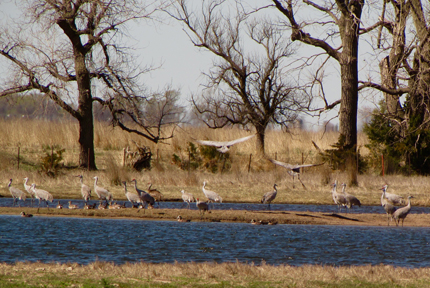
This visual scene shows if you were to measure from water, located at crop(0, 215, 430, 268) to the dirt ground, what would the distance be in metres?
0.57

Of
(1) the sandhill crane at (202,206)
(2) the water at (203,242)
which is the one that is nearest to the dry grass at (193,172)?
(1) the sandhill crane at (202,206)

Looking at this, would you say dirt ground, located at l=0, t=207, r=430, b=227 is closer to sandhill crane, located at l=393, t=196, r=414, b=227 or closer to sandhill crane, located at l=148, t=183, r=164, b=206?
sandhill crane, located at l=393, t=196, r=414, b=227

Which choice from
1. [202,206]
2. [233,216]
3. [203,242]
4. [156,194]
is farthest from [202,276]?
[156,194]

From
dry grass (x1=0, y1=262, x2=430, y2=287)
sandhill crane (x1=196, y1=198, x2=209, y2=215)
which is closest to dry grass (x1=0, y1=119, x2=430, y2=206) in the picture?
sandhill crane (x1=196, y1=198, x2=209, y2=215)

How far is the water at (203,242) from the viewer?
12305 millimetres

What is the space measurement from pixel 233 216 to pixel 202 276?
9.90 meters

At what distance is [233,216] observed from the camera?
18.8 meters

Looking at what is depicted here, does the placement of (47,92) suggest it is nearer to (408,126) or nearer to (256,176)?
(256,176)

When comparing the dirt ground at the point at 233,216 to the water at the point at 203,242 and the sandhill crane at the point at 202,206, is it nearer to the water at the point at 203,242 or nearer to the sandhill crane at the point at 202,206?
the sandhill crane at the point at 202,206

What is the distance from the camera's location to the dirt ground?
61.0 feet

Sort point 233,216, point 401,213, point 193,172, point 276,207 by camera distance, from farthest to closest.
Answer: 1. point 193,172
2. point 276,207
3. point 233,216
4. point 401,213

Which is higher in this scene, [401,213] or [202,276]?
[401,213]

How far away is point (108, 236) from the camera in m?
Answer: 15.0

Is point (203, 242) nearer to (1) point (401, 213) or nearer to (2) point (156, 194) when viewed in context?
(1) point (401, 213)
